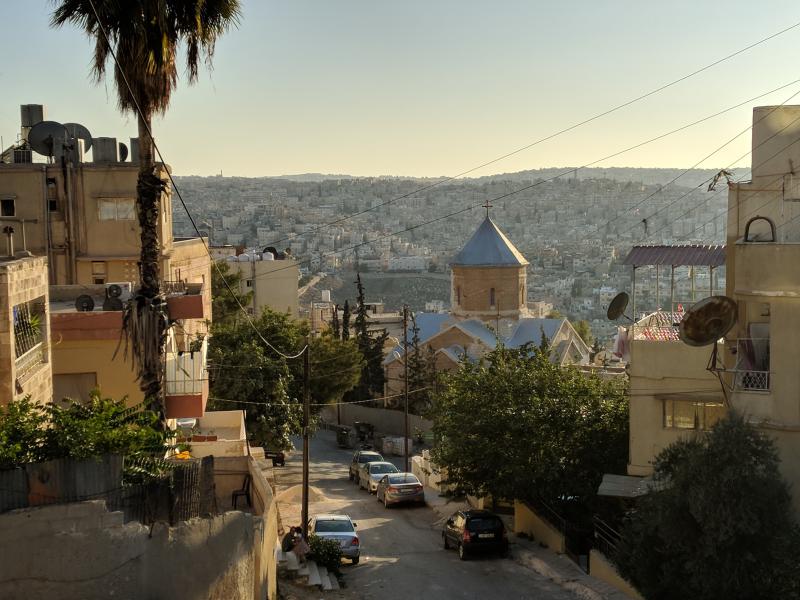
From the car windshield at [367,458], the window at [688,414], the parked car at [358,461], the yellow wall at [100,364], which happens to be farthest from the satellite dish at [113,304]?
the car windshield at [367,458]

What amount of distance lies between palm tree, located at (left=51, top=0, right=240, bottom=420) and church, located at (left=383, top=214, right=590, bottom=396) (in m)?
44.2

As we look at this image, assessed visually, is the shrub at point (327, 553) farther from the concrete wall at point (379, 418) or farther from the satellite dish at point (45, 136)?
the concrete wall at point (379, 418)

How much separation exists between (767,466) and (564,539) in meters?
7.63

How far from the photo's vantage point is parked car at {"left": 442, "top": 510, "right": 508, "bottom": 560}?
68.1ft

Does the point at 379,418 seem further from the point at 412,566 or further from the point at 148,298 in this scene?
the point at 148,298

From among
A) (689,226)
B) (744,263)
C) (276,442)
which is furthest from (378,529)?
(689,226)

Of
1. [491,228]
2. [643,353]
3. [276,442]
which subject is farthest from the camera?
[491,228]

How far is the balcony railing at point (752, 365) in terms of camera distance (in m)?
A: 15.5

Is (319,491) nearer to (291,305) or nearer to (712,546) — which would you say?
(712,546)

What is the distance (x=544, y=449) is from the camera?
2142 cm

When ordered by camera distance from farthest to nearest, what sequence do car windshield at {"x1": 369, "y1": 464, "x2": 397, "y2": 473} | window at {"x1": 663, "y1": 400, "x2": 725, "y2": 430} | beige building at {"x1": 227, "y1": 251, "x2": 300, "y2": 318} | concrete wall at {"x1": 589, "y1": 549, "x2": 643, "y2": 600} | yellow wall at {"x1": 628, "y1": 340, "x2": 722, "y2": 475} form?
beige building at {"x1": 227, "y1": 251, "x2": 300, "y2": 318}
car windshield at {"x1": 369, "y1": 464, "x2": 397, "y2": 473}
window at {"x1": 663, "y1": 400, "x2": 725, "y2": 430}
yellow wall at {"x1": 628, "y1": 340, "x2": 722, "y2": 475}
concrete wall at {"x1": 589, "y1": 549, "x2": 643, "y2": 600}

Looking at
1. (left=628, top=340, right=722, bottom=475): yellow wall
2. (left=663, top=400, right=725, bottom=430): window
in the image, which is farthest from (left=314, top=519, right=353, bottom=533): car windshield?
(left=663, top=400, right=725, bottom=430): window

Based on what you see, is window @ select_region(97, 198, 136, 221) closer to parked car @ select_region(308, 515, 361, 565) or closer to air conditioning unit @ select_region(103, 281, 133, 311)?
air conditioning unit @ select_region(103, 281, 133, 311)

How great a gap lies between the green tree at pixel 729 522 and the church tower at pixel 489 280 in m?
46.0
